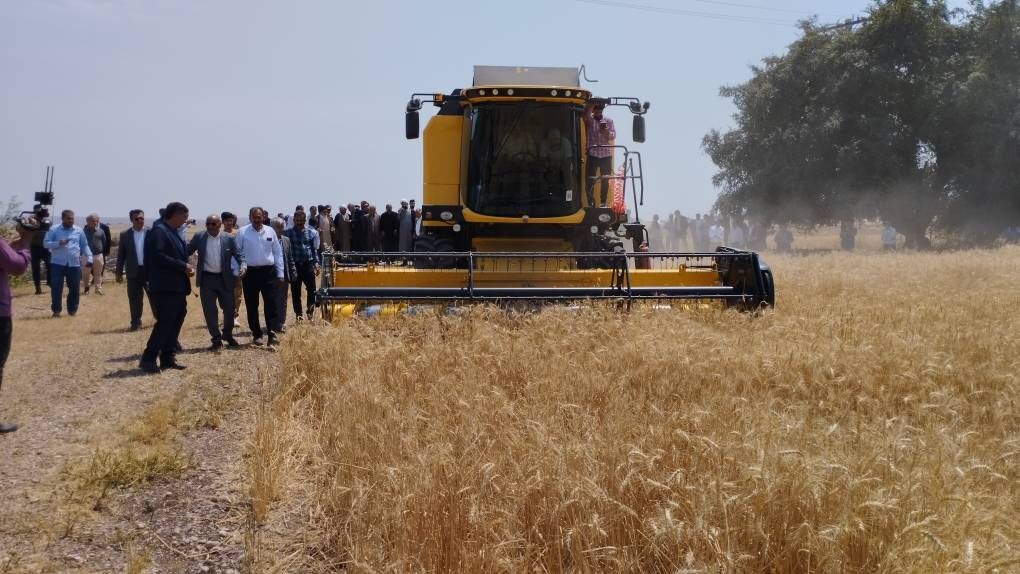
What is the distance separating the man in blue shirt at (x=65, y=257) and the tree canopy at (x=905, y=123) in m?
24.6

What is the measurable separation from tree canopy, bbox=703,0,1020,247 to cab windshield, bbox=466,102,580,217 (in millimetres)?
22131

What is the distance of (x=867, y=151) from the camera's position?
2869 cm

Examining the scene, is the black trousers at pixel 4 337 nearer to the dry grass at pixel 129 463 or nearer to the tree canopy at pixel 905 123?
the dry grass at pixel 129 463

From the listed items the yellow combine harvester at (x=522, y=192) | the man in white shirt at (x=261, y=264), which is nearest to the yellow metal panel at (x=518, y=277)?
the yellow combine harvester at (x=522, y=192)

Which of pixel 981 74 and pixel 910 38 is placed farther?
pixel 910 38

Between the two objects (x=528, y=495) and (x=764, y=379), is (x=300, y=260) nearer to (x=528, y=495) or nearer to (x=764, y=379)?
(x=764, y=379)

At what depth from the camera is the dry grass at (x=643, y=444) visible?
3051 mm

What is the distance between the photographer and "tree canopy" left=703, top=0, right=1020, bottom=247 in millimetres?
28267

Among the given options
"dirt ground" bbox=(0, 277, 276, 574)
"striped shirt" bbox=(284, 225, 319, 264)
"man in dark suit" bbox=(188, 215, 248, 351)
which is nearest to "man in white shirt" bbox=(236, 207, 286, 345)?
"man in dark suit" bbox=(188, 215, 248, 351)

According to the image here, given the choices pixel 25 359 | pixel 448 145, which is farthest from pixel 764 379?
pixel 25 359

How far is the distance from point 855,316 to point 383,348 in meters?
4.85

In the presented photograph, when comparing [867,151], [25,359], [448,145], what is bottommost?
[25,359]

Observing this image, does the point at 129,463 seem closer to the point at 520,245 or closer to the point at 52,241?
the point at 520,245

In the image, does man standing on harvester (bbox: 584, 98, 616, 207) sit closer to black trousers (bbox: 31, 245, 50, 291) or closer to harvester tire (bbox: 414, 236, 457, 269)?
harvester tire (bbox: 414, 236, 457, 269)
